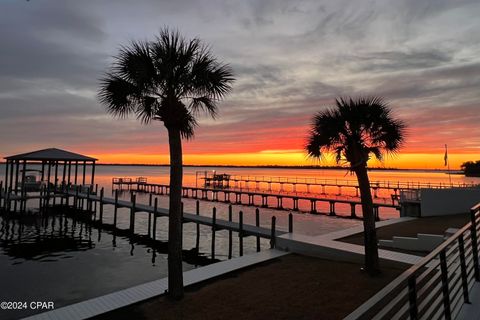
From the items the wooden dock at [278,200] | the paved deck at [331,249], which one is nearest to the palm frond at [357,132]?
the paved deck at [331,249]

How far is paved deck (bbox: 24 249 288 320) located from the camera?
7.49m

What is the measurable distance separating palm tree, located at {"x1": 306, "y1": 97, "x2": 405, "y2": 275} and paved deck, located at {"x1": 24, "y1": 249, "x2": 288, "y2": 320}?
13.1ft

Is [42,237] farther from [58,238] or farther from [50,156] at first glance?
[50,156]

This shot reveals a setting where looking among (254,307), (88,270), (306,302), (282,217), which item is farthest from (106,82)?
(282,217)

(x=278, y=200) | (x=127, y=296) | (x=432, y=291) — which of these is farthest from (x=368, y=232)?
(x=278, y=200)

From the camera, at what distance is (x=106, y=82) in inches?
343

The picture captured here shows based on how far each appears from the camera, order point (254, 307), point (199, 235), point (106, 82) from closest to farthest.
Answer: point (254, 307)
point (106, 82)
point (199, 235)

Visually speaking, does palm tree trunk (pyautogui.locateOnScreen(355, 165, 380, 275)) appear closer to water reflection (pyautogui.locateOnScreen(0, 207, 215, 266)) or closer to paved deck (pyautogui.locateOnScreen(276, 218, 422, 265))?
paved deck (pyautogui.locateOnScreen(276, 218, 422, 265))

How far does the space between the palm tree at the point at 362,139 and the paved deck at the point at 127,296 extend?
158 inches

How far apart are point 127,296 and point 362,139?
823 cm

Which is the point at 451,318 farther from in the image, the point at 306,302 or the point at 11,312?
the point at 11,312

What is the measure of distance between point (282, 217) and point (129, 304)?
29068 millimetres

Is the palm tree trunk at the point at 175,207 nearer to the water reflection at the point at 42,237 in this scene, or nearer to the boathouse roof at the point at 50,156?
the water reflection at the point at 42,237

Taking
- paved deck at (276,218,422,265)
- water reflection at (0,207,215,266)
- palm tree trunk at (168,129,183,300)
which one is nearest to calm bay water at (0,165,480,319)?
water reflection at (0,207,215,266)
